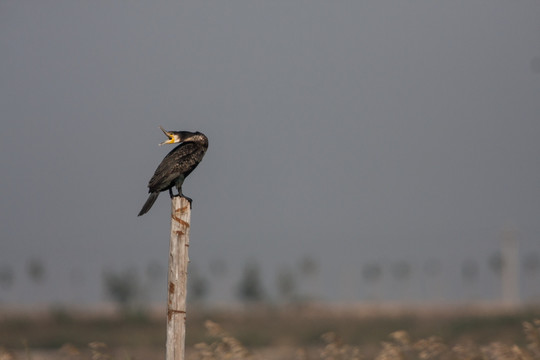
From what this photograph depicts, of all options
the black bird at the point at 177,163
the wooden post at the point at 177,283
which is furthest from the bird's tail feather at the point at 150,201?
the wooden post at the point at 177,283

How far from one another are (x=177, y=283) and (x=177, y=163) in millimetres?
2209

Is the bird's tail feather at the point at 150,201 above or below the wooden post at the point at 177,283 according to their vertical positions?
above

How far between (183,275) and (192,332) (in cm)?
2887

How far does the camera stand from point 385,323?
146ft

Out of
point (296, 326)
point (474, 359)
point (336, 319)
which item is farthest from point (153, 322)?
point (474, 359)

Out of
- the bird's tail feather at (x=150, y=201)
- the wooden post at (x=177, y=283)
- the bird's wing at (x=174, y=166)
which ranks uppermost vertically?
the bird's wing at (x=174, y=166)

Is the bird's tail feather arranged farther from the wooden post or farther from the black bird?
the wooden post

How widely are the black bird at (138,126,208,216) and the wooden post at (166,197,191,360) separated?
1.55 m

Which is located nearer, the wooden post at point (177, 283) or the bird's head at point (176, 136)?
the wooden post at point (177, 283)

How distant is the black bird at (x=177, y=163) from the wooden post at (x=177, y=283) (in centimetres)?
155

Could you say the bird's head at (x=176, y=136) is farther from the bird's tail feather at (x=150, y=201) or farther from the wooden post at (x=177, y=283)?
the wooden post at (x=177, y=283)

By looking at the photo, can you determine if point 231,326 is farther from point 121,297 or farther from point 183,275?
point 121,297

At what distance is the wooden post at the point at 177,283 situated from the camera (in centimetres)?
890

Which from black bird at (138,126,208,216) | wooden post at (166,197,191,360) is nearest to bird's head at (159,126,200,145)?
black bird at (138,126,208,216)
